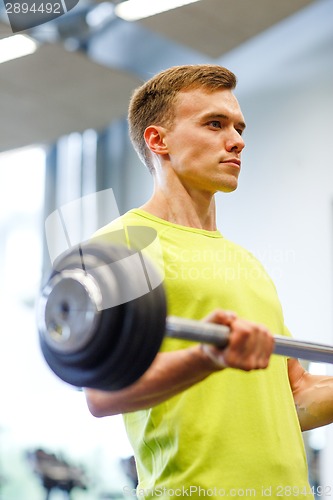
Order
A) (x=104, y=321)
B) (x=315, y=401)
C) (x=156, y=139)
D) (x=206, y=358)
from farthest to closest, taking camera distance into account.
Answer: (x=156, y=139) < (x=315, y=401) < (x=206, y=358) < (x=104, y=321)

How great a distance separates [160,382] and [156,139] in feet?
2.56

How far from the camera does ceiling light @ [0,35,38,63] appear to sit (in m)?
5.02

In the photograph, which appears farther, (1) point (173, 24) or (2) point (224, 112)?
(1) point (173, 24)

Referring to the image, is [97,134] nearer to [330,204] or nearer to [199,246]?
[330,204]

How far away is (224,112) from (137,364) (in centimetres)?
88

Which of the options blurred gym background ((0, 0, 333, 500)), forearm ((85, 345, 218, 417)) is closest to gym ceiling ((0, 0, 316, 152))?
blurred gym background ((0, 0, 333, 500))

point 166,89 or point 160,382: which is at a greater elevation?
point 166,89

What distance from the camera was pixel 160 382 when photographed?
124 centimetres

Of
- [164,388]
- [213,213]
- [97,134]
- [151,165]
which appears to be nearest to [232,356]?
[164,388]

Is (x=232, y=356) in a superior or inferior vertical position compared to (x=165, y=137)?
inferior

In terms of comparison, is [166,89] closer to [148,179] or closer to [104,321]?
[104,321]

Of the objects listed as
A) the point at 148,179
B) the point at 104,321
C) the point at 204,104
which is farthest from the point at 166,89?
the point at 148,179

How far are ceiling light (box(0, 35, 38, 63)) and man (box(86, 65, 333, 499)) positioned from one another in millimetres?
3321

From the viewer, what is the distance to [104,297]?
1.03m
